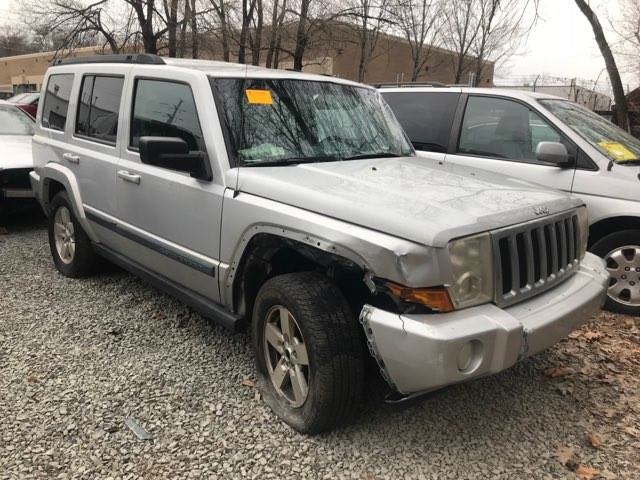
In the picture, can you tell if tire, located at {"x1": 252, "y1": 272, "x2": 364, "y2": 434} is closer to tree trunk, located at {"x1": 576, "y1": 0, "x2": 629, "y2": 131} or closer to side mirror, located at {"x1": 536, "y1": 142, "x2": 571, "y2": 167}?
→ side mirror, located at {"x1": 536, "y1": 142, "x2": 571, "y2": 167}

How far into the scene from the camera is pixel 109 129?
4.30m

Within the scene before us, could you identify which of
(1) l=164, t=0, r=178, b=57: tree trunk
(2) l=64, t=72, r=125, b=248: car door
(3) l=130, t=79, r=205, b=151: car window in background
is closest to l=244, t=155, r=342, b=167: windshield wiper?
(3) l=130, t=79, r=205, b=151: car window in background

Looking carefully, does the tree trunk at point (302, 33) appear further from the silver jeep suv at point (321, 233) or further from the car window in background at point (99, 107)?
the silver jeep suv at point (321, 233)

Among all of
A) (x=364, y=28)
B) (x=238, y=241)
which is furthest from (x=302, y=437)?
(x=364, y=28)

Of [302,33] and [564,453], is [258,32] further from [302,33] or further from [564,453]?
[564,453]

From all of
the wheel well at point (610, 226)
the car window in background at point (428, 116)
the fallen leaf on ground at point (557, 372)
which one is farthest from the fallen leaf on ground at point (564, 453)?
the car window in background at point (428, 116)

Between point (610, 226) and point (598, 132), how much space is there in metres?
0.98

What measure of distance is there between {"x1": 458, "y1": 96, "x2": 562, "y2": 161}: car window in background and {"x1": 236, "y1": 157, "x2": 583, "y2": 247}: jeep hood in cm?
172

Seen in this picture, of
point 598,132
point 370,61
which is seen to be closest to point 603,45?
point 598,132

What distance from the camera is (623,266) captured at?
456cm

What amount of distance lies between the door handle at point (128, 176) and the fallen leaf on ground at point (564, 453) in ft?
9.99

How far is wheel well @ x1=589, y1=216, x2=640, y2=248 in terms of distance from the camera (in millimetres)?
4512

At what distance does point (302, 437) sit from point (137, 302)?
2.27 m

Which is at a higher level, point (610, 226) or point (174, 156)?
point (174, 156)
